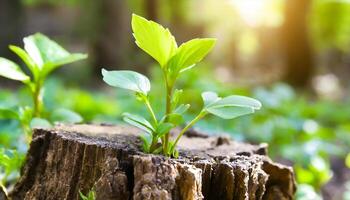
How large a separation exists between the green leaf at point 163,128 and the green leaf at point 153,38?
162 mm

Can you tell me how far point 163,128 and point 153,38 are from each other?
21 centimetres

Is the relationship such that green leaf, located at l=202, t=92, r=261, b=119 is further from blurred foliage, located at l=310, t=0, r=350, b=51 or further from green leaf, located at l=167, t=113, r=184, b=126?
blurred foliage, located at l=310, t=0, r=350, b=51

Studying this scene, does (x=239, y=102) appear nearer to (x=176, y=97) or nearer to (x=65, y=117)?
(x=176, y=97)

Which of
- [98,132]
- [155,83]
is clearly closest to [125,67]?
[155,83]

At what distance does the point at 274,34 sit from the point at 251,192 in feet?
66.1

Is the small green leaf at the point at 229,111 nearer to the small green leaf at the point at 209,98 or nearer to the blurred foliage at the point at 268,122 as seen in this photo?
the small green leaf at the point at 209,98

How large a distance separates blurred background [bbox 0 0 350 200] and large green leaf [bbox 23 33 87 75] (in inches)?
9.8

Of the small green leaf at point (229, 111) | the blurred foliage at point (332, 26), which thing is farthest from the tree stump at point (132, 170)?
the blurred foliage at point (332, 26)

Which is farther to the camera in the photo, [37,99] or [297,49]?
[297,49]

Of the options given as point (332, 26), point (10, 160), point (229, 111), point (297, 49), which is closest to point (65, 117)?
point (10, 160)

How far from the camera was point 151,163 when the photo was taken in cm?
134

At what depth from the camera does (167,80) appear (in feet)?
4.74

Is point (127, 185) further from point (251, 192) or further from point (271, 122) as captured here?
point (271, 122)

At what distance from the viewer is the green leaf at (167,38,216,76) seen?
143 cm
